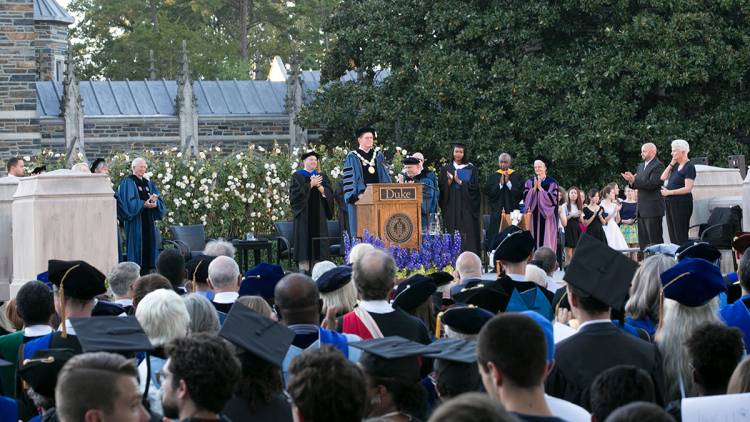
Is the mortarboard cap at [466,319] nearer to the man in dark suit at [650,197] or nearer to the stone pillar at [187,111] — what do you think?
the man in dark suit at [650,197]

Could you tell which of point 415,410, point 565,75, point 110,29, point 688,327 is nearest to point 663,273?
point 688,327

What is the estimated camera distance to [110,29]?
48562mm

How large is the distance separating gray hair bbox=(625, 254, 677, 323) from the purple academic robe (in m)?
12.5

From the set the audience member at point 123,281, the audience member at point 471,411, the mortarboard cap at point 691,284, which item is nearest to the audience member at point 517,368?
the audience member at point 471,411

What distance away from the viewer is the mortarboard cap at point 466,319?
18.2ft

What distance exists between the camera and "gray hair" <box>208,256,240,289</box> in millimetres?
7383

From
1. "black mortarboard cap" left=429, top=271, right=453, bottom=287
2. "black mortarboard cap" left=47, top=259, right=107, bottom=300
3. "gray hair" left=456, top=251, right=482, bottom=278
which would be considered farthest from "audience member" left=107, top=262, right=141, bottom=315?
"gray hair" left=456, top=251, right=482, bottom=278

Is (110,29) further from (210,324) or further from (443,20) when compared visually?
(210,324)

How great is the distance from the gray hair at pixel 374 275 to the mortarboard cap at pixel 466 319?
0.60 metres

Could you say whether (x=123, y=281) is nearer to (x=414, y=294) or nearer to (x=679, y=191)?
(x=414, y=294)

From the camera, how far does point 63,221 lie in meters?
13.4

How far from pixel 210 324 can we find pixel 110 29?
44347 mm

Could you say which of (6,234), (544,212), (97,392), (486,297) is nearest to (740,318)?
(486,297)

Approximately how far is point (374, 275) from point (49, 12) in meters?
33.4
